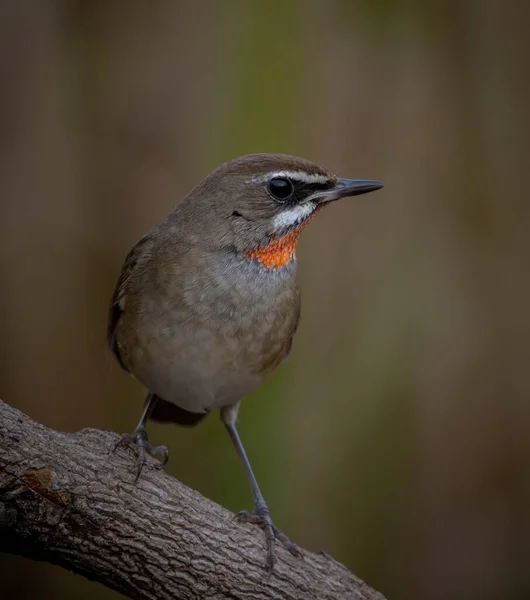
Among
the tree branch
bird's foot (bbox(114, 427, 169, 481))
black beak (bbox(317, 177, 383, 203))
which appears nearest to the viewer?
the tree branch

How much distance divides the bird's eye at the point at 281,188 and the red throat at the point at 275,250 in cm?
18

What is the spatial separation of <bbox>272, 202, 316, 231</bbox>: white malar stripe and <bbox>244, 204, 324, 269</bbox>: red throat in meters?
0.03

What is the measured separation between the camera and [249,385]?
4.72 m

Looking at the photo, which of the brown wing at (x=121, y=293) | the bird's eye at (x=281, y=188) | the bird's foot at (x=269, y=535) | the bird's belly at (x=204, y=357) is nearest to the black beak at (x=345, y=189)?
the bird's eye at (x=281, y=188)

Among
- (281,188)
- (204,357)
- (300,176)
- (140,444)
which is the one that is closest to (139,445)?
(140,444)

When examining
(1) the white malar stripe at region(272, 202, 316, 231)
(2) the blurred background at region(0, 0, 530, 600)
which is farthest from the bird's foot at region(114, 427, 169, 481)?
(2) the blurred background at region(0, 0, 530, 600)

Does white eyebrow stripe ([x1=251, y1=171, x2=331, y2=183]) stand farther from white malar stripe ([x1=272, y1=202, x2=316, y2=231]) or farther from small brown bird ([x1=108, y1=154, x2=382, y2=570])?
white malar stripe ([x1=272, y1=202, x2=316, y2=231])

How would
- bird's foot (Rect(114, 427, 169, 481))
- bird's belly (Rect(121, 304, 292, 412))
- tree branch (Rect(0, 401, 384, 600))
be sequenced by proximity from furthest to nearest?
bird's belly (Rect(121, 304, 292, 412)) → bird's foot (Rect(114, 427, 169, 481)) → tree branch (Rect(0, 401, 384, 600))

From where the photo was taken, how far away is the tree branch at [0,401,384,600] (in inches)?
145

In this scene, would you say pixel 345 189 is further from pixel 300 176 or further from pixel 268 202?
pixel 268 202

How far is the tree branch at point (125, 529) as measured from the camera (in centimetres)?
368

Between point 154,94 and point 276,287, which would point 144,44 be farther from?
point 276,287

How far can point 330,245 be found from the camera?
729cm

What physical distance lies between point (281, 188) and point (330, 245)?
282 centimetres
